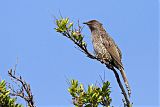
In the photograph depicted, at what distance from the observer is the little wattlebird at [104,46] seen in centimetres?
849

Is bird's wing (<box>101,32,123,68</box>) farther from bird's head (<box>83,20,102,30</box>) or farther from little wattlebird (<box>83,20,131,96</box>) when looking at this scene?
bird's head (<box>83,20,102,30</box>)

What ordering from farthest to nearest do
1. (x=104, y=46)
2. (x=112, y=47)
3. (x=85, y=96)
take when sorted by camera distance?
(x=104, y=46)
(x=112, y=47)
(x=85, y=96)

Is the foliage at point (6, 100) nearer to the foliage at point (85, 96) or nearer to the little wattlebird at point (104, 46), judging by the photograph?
the foliage at point (85, 96)

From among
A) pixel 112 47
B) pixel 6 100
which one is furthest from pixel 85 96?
pixel 112 47

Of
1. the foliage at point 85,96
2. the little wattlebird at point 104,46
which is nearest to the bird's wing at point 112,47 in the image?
the little wattlebird at point 104,46

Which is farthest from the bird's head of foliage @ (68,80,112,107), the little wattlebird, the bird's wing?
foliage @ (68,80,112,107)

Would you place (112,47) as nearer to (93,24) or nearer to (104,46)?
(104,46)

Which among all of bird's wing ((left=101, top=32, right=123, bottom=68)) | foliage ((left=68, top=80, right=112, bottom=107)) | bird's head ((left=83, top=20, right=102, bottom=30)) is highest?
bird's head ((left=83, top=20, right=102, bottom=30))

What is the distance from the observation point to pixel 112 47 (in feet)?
30.0

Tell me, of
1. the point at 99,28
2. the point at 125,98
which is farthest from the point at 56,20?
the point at 99,28

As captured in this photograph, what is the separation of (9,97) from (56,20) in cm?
152

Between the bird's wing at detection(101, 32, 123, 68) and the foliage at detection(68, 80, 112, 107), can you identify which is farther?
the bird's wing at detection(101, 32, 123, 68)

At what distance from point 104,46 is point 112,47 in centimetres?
21

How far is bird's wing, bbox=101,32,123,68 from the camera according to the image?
851 centimetres
